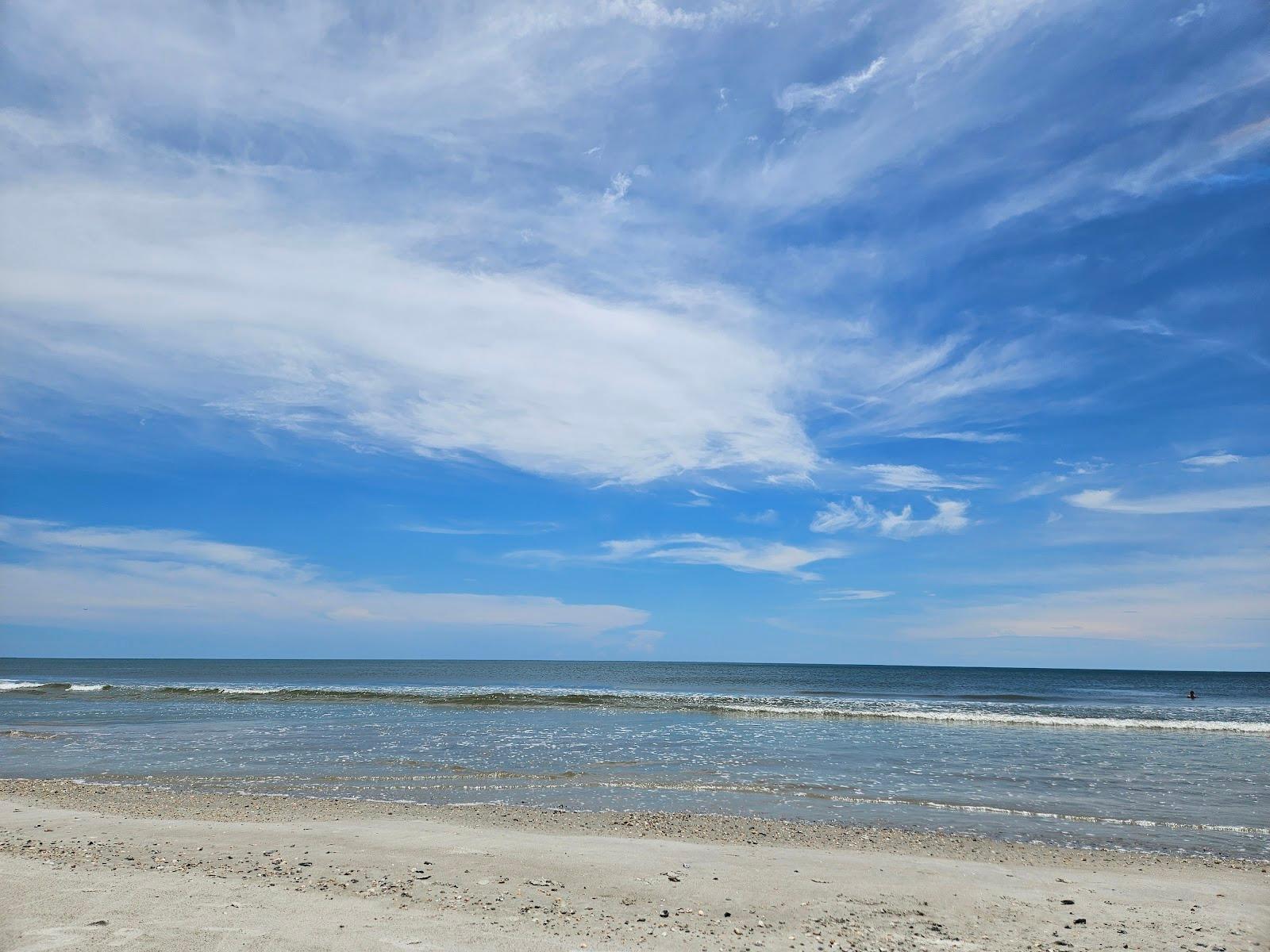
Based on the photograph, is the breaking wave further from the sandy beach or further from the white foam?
the sandy beach

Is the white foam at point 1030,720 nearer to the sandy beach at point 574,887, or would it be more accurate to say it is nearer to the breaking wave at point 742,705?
the breaking wave at point 742,705

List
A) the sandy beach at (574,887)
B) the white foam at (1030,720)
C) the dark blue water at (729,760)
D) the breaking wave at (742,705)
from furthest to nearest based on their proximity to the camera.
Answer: the breaking wave at (742,705) → the white foam at (1030,720) → the dark blue water at (729,760) → the sandy beach at (574,887)

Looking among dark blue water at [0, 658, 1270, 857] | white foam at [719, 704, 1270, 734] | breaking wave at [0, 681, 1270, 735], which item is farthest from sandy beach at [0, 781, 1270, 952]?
white foam at [719, 704, 1270, 734]

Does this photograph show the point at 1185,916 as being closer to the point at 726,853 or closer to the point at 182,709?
the point at 726,853

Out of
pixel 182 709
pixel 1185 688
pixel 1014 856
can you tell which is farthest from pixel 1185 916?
pixel 1185 688

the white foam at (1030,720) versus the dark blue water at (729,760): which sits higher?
the dark blue water at (729,760)

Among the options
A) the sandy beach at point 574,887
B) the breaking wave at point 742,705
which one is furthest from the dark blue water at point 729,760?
the sandy beach at point 574,887

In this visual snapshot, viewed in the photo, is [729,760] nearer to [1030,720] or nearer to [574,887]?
[574,887]

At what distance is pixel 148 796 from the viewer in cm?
1472

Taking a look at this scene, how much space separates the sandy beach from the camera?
7215 millimetres

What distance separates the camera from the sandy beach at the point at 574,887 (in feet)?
23.7

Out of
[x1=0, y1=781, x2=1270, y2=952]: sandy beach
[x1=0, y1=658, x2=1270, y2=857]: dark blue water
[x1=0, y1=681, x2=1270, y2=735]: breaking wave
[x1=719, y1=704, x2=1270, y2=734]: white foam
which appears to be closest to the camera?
[x1=0, y1=781, x2=1270, y2=952]: sandy beach

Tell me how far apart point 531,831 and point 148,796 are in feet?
27.6

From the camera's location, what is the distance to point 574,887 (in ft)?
29.3
